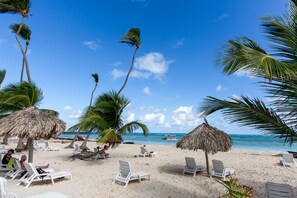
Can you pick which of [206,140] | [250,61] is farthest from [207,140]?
→ [250,61]

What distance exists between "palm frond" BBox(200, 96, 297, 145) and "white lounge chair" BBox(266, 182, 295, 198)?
204 cm

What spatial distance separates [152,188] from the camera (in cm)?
679

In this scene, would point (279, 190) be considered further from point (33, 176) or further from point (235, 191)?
point (33, 176)

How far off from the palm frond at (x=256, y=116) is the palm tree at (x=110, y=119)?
812 cm

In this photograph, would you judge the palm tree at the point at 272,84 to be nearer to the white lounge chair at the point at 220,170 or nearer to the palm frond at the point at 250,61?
the palm frond at the point at 250,61

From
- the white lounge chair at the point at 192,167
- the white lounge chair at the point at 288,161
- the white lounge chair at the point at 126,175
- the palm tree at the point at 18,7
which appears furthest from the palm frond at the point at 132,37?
the white lounge chair at the point at 126,175

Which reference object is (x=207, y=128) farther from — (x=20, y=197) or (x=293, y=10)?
(x=20, y=197)

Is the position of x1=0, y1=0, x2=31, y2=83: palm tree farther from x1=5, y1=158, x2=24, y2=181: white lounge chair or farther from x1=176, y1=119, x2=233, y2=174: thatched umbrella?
x1=176, y1=119, x2=233, y2=174: thatched umbrella

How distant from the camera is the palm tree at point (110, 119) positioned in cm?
1133

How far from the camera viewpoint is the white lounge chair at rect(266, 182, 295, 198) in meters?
4.85

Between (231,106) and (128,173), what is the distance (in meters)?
4.82

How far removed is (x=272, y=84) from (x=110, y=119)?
10488 mm

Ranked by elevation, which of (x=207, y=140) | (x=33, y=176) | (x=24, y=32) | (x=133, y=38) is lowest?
(x=33, y=176)

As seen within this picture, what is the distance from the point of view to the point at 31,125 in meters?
7.96
